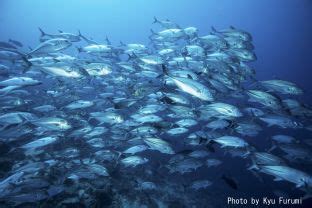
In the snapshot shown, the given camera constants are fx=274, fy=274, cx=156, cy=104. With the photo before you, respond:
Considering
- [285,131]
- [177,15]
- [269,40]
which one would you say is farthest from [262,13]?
[285,131]

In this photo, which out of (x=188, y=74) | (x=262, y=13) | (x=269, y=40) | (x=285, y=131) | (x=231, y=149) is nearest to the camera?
(x=188, y=74)

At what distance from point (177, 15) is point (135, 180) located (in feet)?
506

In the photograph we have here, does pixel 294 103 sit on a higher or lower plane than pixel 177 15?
higher

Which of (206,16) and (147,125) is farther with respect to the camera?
(206,16)

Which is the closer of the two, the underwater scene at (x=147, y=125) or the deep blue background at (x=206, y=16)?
the underwater scene at (x=147, y=125)

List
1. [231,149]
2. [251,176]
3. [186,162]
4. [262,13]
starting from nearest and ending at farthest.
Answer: [186,162] < [231,149] < [251,176] < [262,13]

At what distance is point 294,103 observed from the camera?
8.05 m

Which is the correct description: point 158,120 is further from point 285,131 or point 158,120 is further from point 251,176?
point 285,131

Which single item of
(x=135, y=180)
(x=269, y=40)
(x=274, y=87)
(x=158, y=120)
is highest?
(x=274, y=87)

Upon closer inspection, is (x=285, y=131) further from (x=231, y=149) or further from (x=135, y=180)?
(x=135, y=180)

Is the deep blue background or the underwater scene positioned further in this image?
the deep blue background

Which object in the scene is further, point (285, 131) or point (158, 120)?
point (285, 131)

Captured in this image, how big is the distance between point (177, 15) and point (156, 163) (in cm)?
15078

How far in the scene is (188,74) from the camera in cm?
738
